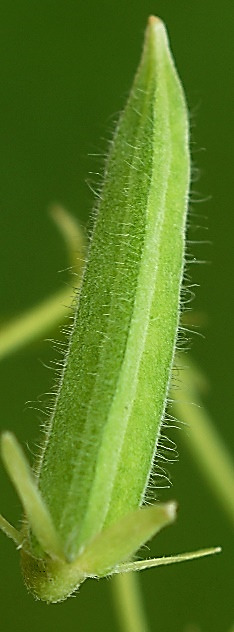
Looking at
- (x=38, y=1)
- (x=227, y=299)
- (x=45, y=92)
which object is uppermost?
(x=38, y=1)

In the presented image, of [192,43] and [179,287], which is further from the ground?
[192,43]

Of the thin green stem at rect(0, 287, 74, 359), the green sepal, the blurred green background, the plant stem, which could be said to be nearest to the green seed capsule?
the green sepal

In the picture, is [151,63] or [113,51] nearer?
[151,63]

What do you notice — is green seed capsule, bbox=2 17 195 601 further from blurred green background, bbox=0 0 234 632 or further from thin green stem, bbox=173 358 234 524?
blurred green background, bbox=0 0 234 632

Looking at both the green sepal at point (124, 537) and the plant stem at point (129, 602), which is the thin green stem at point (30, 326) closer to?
the plant stem at point (129, 602)

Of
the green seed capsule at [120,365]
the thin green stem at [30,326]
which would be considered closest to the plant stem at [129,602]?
the thin green stem at [30,326]

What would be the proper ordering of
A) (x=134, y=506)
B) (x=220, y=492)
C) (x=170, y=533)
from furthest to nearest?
(x=170, y=533), (x=220, y=492), (x=134, y=506)

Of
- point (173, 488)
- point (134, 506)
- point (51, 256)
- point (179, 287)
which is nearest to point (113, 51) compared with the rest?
point (51, 256)

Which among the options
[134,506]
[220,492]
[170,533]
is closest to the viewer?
[134,506]

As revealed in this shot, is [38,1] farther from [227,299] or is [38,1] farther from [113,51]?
[227,299]
